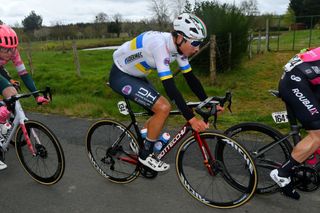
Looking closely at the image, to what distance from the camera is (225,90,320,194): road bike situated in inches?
130

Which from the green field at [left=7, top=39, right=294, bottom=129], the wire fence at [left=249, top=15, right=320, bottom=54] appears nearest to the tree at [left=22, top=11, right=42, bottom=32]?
the wire fence at [left=249, top=15, right=320, bottom=54]

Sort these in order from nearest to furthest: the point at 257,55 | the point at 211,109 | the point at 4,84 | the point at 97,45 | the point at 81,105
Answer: the point at 211,109, the point at 4,84, the point at 81,105, the point at 257,55, the point at 97,45

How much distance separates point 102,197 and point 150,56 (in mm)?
1801

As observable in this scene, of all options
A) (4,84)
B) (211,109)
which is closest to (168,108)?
(211,109)

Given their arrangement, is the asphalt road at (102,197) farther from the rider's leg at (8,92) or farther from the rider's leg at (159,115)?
the rider's leg at (8,92)

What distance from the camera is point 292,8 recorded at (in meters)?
57.1

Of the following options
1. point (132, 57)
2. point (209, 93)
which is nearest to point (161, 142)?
point (132, 57)

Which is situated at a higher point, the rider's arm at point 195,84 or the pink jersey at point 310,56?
the pink jersey at point 310,56

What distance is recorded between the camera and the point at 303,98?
10.3 ft

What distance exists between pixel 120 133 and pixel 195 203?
4.25 feet

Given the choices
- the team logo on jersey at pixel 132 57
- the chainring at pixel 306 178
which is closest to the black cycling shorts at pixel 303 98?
the chainring at pixel 306 178

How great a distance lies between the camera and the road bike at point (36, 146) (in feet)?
13.1

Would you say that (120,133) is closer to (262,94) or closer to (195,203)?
(195,203)

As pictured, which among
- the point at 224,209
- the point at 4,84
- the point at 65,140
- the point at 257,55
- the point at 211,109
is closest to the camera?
the point at 211,109
